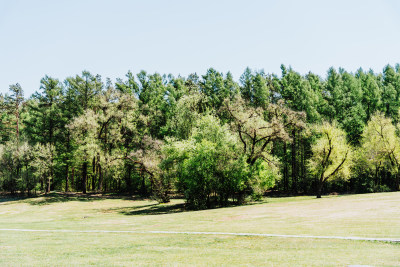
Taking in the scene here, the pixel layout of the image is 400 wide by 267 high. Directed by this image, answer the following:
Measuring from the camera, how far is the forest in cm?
3497

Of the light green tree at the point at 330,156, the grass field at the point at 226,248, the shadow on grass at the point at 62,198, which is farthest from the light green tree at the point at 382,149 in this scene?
the shadow on grass at the point at 62,198

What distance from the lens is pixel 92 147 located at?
49750mm

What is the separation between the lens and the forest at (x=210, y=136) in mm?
34969

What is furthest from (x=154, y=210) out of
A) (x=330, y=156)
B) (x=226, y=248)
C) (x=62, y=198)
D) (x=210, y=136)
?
(x=330, y=156)

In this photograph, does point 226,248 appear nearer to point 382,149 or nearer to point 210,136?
point 210,136

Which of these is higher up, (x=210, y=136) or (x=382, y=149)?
(x=210, y=136)

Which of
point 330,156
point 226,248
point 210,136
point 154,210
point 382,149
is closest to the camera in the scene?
point 226,248

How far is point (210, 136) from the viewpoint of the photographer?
36.4 meters

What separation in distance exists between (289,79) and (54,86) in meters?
47.9

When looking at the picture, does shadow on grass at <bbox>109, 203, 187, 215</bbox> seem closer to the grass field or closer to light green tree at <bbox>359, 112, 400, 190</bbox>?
the grass field

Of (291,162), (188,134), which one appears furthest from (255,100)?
(188,134)

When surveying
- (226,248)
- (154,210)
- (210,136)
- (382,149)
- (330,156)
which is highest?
(210,136)

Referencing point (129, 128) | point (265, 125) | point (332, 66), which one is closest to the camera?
point (265, 125)

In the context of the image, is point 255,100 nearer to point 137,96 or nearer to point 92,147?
point 137,96
